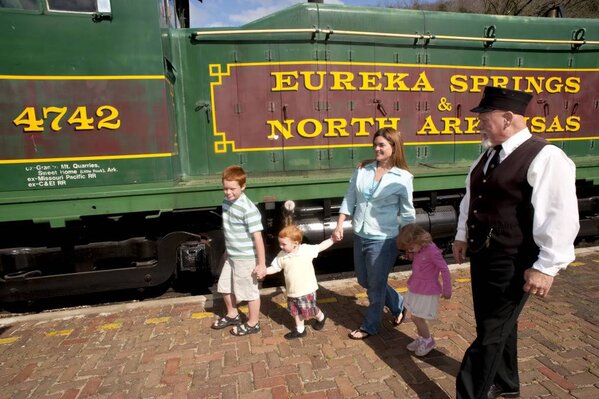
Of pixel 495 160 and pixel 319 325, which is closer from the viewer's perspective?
pixel 495 160

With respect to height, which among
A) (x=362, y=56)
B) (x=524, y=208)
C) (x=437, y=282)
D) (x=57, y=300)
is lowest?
(x=57, y=300)

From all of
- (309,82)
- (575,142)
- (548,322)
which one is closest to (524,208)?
(548,322)

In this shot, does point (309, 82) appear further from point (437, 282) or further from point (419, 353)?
point (419, 353)

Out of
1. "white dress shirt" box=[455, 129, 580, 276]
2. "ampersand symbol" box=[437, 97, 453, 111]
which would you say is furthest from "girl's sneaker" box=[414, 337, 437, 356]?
"ampersand symbol" box=[437, 97, 453, 111]

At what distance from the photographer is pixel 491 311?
208 centimetres

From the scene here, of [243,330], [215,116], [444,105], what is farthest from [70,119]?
[444,105]

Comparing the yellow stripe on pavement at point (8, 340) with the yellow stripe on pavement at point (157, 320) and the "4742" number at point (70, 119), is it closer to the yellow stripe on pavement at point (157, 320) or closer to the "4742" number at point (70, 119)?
the yellow stripe on pavement at point (157, 320)

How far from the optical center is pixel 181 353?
3.00 m

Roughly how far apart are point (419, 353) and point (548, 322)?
4.43 feet

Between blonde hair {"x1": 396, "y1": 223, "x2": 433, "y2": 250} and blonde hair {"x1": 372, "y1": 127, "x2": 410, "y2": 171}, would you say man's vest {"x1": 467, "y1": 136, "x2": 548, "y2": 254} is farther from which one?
blonde hair {"x1": 372, "y1": 127, "x2": 410, "y2": 171}

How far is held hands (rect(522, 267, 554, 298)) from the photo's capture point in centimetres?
182

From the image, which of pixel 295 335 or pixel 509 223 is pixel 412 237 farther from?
pixel 295 335

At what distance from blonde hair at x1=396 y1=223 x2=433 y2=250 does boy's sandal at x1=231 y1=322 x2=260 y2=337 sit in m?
1.45

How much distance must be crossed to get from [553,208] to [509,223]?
0.72ft
